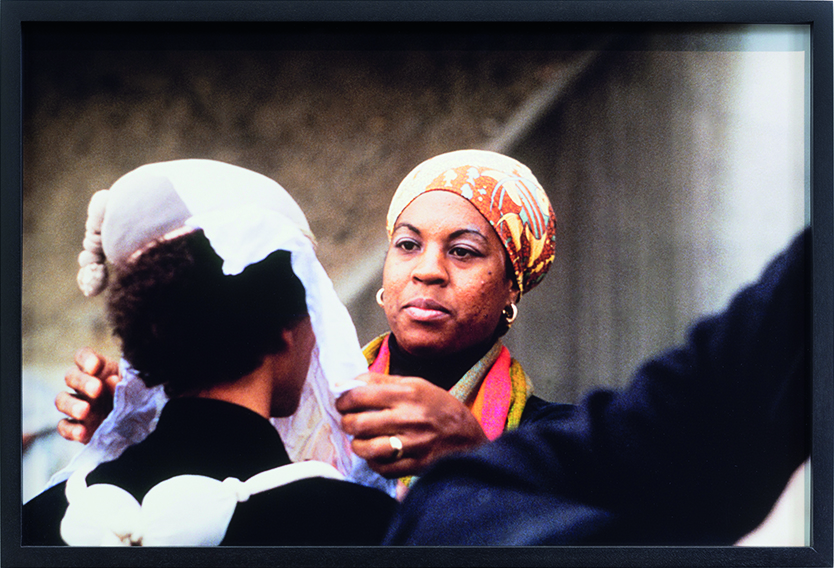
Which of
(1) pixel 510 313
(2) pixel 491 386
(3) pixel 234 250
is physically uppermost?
(3) pixel 234 250

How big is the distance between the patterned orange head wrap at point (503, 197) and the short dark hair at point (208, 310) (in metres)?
0.47

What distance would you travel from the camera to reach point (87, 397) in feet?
8.16

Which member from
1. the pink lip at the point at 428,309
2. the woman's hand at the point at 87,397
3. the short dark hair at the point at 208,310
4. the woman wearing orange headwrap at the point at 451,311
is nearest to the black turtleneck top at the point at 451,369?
the woman wearing orange headwrap at the point at 451,311

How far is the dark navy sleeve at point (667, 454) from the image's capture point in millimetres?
2402

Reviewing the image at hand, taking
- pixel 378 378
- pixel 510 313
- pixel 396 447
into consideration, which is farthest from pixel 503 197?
pixel 396 447

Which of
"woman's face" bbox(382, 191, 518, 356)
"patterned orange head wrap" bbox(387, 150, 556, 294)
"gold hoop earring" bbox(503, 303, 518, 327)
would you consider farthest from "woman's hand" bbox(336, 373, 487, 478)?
"patterned orange head wrap" bbox(387, 150, 556, 294)

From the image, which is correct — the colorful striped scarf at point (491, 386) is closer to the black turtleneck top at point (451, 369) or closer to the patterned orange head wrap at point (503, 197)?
the black turtleneck top at point (451, 369)

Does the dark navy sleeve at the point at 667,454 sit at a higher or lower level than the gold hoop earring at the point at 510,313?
lower

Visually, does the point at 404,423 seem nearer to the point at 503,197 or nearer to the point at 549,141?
the point at 503,197

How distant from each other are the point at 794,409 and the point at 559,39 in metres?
1.62

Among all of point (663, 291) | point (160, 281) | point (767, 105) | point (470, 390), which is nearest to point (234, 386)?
point (160, 281)

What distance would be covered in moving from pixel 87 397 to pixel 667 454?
2150mm

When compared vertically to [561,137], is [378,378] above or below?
below

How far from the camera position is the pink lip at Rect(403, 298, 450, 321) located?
7.88ft
